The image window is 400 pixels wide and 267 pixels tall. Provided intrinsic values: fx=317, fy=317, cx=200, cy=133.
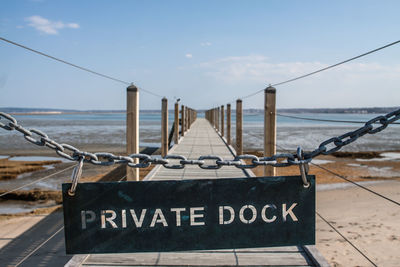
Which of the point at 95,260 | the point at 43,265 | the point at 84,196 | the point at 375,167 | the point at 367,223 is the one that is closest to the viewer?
the point at 84,196

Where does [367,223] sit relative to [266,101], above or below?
below

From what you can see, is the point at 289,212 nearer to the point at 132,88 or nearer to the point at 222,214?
the point at 222,214

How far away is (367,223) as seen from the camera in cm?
714

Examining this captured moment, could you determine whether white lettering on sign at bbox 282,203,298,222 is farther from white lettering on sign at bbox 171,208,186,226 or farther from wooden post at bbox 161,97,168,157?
wooden post at bbox 161,97,168,157

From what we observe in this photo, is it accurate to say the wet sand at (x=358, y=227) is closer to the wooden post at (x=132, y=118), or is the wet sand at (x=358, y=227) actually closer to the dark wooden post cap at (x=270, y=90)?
the dark wooden post cap at (x=270, y=90)

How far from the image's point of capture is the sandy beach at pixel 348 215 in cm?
571

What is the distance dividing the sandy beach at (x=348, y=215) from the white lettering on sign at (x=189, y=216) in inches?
129

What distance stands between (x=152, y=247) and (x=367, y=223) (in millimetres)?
7096

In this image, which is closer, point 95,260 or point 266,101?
point 95,260

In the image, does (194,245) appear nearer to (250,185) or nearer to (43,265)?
(250,185)

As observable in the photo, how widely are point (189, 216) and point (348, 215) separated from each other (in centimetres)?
751

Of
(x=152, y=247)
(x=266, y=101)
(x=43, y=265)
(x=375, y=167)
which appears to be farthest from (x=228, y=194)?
(x=375, y=167)

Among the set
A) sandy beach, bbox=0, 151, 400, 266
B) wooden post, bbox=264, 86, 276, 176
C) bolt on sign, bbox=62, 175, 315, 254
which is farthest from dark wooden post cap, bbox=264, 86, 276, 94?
bolt on sign, bbox=62, 175, 315, 254

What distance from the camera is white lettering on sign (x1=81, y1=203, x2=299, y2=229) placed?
1.43m
